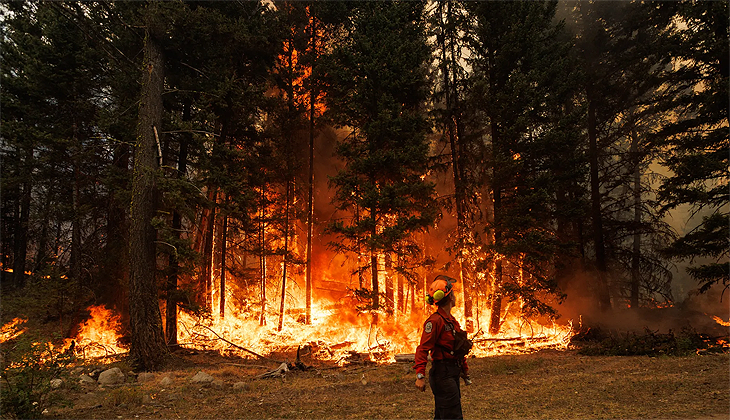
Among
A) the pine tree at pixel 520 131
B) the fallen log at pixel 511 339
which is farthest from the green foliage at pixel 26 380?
the pine tree at pixel 520 131

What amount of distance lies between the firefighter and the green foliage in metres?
6.29

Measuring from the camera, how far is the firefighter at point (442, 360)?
4680 millimetres

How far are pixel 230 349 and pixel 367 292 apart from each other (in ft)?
20.4

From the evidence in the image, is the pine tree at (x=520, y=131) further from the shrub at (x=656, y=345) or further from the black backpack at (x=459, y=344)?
the black backpack at (x=459, y=344)

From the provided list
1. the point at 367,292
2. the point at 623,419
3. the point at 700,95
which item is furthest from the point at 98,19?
the point at 700,95

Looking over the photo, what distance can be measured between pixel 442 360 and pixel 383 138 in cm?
1143

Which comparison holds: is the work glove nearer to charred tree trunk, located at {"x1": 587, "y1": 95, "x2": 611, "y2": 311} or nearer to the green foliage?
the green foliage

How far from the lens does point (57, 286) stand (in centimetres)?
1287

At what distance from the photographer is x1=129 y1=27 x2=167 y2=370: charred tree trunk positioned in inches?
451

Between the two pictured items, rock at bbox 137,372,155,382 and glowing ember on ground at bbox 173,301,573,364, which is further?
glowing ember on ground at bbox 173,301,573,364

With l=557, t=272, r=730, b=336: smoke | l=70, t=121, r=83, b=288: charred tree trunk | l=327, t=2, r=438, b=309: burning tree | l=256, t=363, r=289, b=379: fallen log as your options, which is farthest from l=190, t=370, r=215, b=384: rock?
l=557, t=272, r=730, b=336: smoke

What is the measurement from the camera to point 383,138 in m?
15.1

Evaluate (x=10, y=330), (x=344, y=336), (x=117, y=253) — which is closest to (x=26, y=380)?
(x=10, y=330)

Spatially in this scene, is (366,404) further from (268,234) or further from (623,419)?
(268,234)
